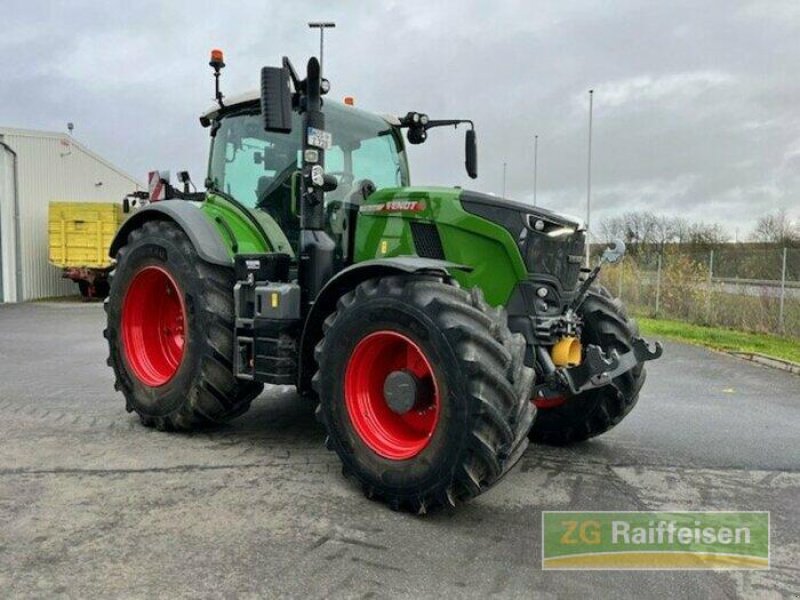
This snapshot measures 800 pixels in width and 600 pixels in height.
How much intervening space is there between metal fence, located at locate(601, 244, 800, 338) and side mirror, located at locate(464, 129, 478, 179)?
9.20 meters

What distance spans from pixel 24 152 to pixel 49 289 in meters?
4.22

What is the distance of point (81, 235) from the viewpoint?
19.3 metres

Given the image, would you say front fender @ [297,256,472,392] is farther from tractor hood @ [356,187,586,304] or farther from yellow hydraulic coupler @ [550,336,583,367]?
yellow hydraulic coupler @ [550,336,583,367]

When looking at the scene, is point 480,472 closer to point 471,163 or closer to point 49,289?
point 471,163

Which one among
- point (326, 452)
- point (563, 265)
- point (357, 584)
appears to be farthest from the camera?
point (326, 452)

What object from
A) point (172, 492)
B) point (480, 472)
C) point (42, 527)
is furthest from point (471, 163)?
point (42, 527)

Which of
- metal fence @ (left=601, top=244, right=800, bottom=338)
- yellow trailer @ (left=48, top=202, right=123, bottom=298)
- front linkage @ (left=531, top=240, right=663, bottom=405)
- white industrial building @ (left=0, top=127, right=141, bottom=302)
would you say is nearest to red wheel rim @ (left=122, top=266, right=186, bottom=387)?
front linkage @ (left=531, top=240, right=663, bottom=405)

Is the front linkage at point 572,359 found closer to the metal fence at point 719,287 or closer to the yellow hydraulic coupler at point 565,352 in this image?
the yellow hydraulic coupler at point 565,352

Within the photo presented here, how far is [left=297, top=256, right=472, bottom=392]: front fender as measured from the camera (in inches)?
144

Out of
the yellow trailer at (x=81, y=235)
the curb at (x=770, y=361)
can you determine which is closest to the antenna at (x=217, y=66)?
the curb at (x=770, y=361)

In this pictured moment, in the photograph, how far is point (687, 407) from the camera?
256 inches

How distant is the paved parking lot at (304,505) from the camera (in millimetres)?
2873

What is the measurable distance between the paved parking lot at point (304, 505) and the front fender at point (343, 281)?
668 mm

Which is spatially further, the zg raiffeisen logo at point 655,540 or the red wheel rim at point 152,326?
the red wheel rim at point 152,326
